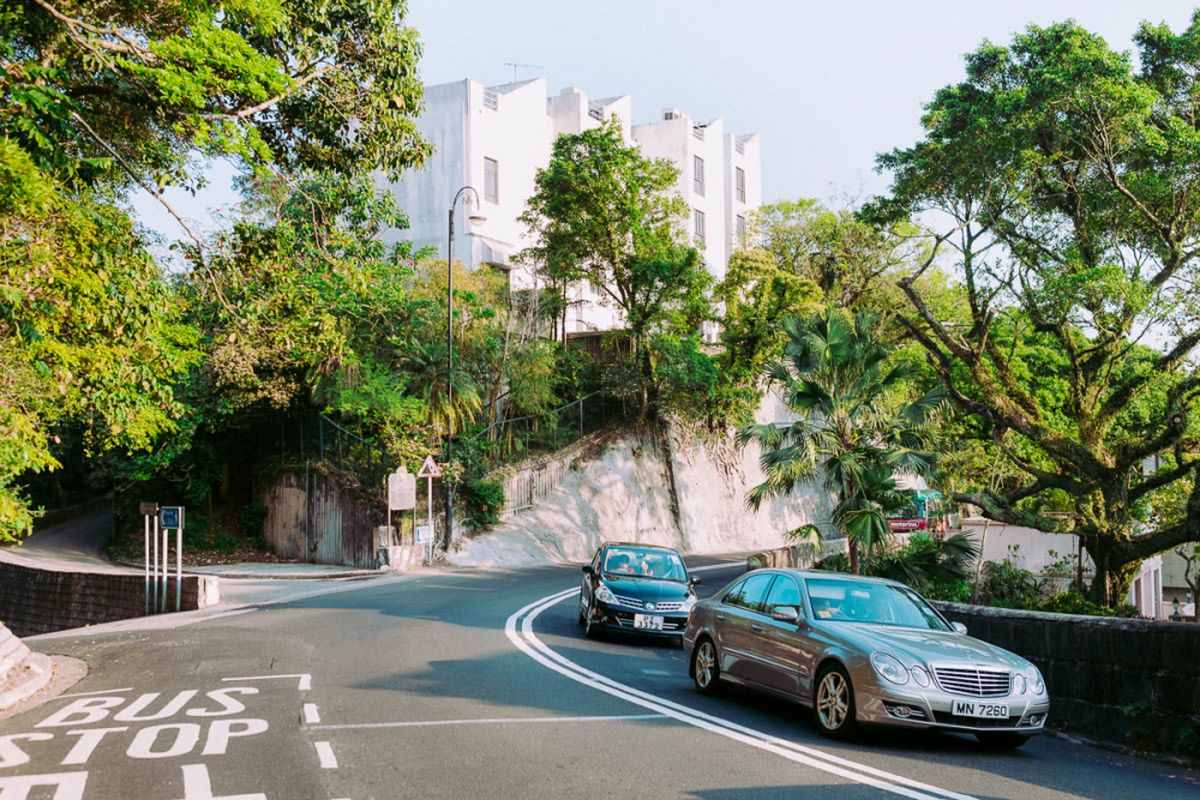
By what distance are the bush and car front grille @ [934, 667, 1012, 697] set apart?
90.9 feet

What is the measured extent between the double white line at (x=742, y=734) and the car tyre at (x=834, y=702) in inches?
20.2

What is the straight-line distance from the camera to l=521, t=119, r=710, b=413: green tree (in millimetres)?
38875

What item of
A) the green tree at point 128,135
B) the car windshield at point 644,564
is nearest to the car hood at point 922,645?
the car windshield at point 644,564

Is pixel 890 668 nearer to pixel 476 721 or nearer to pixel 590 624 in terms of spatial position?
pixel 476 721

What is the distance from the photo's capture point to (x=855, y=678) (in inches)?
353

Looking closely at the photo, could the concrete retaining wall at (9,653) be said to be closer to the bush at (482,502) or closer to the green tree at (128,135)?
the green tree at (128,135)

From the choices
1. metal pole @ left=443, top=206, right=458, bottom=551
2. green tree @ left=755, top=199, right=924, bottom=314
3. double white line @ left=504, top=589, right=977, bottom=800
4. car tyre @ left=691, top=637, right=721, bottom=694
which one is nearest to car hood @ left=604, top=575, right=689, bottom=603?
double white line @ left=504, top=589, right=977, bottom=800

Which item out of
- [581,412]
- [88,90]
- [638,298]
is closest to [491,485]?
[581,412]

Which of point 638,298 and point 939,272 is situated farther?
point 939,272

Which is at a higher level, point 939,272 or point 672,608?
point 939,272

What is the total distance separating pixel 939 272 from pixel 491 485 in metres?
28.8

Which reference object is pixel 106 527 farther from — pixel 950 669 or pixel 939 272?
pixel 950 669

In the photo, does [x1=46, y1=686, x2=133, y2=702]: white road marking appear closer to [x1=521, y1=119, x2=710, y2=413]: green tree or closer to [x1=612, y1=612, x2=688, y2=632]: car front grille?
[x1=612, y1=612, x2=688, y2=632]: car front grille

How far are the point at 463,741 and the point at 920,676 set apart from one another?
12.5ft
